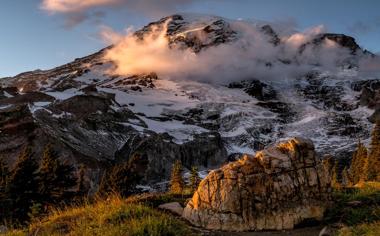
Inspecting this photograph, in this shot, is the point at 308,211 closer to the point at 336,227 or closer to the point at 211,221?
the point at 336,227

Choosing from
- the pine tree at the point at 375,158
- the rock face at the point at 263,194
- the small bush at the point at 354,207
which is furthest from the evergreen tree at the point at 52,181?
the pine tree at the point at 375,158

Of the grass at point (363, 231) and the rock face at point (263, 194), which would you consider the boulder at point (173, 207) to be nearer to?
the rock face at point (263, 194)

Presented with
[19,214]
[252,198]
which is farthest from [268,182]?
[19,214]

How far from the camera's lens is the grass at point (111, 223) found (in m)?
15.1

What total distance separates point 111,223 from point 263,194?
7.33 metres

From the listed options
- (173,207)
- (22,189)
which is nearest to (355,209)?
(173,207)

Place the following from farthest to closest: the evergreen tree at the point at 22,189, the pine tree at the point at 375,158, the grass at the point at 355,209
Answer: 1. the pine tree at the point at 375,158
2. the evergreen tree at the point at 22,189
3. the grass at the point at 355,209

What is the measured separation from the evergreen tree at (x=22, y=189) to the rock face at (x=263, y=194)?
29858mm

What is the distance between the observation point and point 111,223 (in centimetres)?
1605

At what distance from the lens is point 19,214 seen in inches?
1854

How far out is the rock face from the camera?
68.1ft

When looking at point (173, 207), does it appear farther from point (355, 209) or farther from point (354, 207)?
point (354, 207)

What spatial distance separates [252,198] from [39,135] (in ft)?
489

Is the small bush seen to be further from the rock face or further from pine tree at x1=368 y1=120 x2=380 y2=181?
pine tree at x1=368 y1=120 x2=380 y2=181
